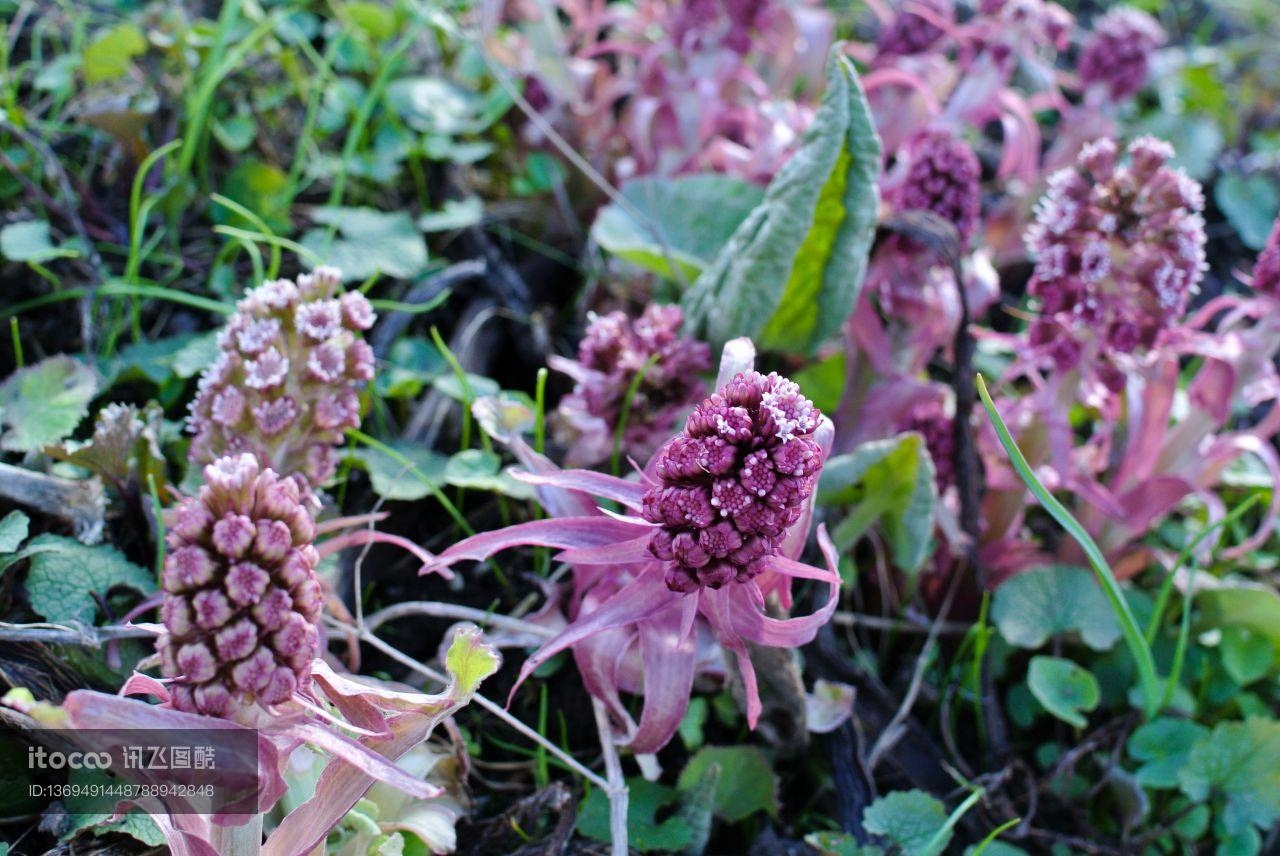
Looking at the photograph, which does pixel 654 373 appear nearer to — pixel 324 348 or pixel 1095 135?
pixel 324 348

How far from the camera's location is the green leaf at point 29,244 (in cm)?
181

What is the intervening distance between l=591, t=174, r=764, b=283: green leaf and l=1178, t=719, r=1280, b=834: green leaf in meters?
1.20

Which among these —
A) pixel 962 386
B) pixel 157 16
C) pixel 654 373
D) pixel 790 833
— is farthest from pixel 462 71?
pixel 790 833

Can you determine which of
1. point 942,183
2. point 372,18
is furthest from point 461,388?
point 372,18

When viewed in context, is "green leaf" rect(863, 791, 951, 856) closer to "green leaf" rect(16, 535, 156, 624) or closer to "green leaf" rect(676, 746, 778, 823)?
"green leaf" rect(676, 746, 778, 823)

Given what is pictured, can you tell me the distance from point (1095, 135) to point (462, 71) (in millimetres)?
1645

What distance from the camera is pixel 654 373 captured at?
5.54ft

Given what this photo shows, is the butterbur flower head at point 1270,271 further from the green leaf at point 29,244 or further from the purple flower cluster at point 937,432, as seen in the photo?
the green leaf at point 29,244

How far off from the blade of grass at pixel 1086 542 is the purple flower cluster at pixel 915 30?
1440mm

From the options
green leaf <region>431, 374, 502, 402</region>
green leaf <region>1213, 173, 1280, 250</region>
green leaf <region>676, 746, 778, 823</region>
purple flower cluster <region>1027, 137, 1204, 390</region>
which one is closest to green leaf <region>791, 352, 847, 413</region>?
purple flower cluster <region>1027, 137, 1204, 390</region>

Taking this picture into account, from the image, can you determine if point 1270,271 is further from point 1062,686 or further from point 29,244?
point 29,244

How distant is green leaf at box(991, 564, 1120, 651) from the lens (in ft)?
5.67

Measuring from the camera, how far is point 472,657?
1.06m

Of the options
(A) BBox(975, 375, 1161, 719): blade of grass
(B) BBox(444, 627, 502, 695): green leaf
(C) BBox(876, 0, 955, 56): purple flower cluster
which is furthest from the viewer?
(C) BBox(876, 0, 955, 56): purple flower cluster
